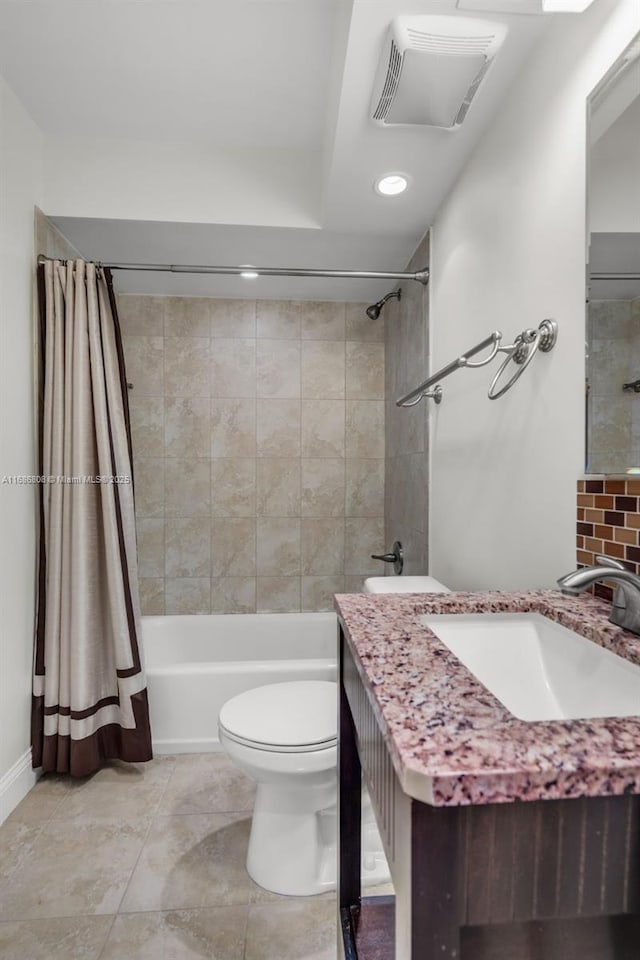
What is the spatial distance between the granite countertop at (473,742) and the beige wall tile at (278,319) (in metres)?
2.53

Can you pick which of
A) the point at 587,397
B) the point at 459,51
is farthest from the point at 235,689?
Answer: the point at 459,51

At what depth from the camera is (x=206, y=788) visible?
1.88 meters

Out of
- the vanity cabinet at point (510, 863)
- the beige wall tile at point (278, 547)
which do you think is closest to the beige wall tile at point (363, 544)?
the beige wall tile at point (278, 547)

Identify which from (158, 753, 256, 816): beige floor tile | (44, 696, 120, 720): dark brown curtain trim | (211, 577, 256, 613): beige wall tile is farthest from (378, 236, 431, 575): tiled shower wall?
(44, 696, 120, 720): dark brown curtain trim

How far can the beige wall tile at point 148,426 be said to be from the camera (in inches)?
115

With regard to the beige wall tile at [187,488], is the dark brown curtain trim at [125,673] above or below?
below

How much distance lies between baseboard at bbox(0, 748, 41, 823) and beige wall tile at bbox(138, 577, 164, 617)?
3.41 feet

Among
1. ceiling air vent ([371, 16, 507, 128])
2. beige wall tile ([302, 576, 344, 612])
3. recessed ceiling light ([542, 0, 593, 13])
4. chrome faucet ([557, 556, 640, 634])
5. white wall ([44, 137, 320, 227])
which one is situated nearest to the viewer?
chrome faucet ([557, 556, 640, 634])

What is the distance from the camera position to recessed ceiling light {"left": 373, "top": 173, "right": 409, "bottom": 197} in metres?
1.80

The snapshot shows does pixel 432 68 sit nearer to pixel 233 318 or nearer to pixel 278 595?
pixel 233 318

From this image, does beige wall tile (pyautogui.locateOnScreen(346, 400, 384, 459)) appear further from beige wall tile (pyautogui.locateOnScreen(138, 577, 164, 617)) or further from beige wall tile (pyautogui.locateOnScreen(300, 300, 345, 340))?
beige wall tile (pyautogui.locateOnScreen(138, 577, 164, 617))

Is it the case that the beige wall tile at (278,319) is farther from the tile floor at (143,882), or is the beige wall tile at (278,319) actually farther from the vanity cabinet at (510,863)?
the vanity cabinet at (510,863)

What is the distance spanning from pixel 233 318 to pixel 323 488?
3.52 ft

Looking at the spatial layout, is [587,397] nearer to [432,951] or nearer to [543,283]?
[543,283]
